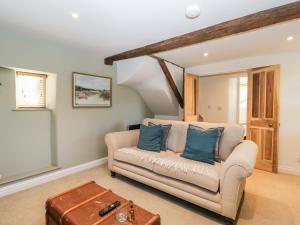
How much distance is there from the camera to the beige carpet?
1.84 metres

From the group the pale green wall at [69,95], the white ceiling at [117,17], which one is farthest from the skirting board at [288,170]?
the pale green wall at [69,95]

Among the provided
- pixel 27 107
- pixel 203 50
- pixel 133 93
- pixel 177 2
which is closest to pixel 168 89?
pixel 133 93

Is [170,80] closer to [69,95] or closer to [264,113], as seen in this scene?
[264,113]

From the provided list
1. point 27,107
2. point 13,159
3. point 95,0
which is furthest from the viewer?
point 27,107

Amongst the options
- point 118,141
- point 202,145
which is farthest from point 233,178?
point 118,141

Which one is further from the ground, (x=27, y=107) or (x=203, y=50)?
(x=203, y=50)

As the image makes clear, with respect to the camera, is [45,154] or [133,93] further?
[133,93]

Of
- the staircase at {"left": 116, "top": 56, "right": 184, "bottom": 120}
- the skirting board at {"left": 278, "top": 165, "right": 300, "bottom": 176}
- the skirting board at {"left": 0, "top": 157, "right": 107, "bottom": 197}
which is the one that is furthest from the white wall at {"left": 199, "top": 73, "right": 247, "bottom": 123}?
the skirting board at {"left": 0, "top": 157, "right": 107, "bottom": 197}

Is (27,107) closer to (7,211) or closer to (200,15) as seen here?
(7,211)

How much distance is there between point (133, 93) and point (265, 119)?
2872 mm

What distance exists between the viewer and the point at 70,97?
307 cm

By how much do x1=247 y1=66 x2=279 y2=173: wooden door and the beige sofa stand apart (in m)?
1.32

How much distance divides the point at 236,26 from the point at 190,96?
2.18 metres

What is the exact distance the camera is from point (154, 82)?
13.1ft
